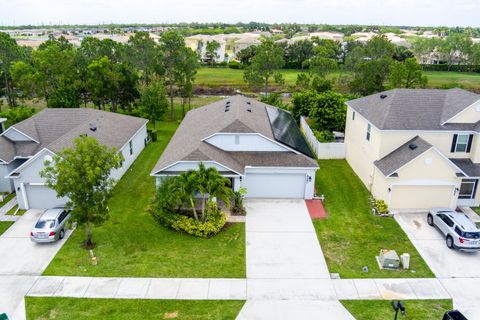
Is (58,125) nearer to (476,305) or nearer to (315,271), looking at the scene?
(315,271)

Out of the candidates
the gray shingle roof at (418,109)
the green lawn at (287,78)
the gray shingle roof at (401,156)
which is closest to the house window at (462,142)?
the gray shingle roof at (418,109)

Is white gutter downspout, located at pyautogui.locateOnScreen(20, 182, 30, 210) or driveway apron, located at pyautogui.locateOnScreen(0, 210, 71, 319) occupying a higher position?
white gutter downspout, located at pyautogui.locateOnScreen(20, 182, 30, 210)

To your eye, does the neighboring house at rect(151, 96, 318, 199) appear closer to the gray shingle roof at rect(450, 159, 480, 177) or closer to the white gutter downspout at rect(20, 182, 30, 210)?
the white gutter downspout at rect(20, 182, 30, 210)

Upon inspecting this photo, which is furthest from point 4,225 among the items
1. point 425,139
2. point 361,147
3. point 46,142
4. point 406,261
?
point 425,139

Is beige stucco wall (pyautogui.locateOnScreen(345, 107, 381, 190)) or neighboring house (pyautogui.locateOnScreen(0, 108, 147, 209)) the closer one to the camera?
neighboring house (pyautogui.locateOnScreen(0, 108, 147, 209))

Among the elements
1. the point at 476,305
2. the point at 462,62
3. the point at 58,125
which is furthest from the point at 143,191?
the point at 462,62

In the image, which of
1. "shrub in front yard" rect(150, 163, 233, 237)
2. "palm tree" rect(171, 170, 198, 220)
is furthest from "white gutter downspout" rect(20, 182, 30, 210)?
"palm tree" rect(171, 170, 198, 220)
